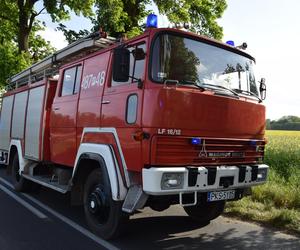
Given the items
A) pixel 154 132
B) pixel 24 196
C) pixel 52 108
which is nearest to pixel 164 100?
pixel 154 132

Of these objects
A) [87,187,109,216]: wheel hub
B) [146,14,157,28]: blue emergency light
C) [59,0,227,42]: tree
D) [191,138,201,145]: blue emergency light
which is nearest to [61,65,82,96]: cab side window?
[87,187,109,216]: wheel hub

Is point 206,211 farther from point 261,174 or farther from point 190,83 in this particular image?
point 190,83

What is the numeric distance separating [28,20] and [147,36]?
62.4 ft

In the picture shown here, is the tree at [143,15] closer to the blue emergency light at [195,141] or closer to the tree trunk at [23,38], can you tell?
the tree trunk at [23,38]

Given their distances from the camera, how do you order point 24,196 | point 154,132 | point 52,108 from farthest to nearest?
point 24,196 → point 52,108 → point 154,132

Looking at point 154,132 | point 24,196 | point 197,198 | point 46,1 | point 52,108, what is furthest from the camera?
point 46,1

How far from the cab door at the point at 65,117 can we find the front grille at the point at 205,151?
2379mm

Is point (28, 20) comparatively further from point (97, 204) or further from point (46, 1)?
point (97, 204)

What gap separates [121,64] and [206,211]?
3.17 m

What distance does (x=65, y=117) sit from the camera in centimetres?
799

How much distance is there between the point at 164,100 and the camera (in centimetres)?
565

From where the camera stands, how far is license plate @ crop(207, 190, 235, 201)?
6.16m

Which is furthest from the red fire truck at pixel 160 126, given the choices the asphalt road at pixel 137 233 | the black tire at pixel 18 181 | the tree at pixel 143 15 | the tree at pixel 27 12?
the tree at pixel 27 12

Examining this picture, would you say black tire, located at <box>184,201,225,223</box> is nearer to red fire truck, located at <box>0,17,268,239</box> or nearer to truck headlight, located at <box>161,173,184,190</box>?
red fire truck, located at <box>0,17,268,239</box>
